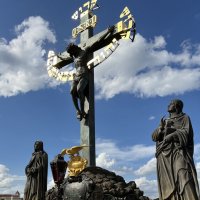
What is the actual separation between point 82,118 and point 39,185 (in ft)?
8.21

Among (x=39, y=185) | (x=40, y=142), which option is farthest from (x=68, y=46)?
(x=39, y=185)

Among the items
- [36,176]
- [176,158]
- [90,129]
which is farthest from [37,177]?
[176,158]

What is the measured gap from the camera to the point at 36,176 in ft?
37.1

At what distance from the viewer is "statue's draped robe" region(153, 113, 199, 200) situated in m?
6.63

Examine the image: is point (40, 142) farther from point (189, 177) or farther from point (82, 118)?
point (189, 177)

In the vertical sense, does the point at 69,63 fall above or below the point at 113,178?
above

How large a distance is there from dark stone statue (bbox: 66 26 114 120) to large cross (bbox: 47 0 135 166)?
114 millimetres

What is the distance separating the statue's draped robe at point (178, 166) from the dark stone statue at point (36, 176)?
510 cm

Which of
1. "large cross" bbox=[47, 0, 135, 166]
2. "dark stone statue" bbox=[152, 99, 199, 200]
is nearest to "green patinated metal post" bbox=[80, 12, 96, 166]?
"large cross" bbox=[47, 0, 135, 166]

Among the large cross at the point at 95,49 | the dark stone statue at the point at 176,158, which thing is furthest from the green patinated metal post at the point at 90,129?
the dark stone statue at the point at 176,158

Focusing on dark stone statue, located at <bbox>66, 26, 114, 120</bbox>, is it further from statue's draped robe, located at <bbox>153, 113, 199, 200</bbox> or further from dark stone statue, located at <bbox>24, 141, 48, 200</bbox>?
statue's draped robe, located at <bbox>153, 113, 199, 200</bbox>

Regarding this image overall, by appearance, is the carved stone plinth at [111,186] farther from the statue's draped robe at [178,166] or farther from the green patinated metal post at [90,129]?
the statue's draped robe at [178,166]

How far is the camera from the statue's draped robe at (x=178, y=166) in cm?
663

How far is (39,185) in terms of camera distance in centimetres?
1123
